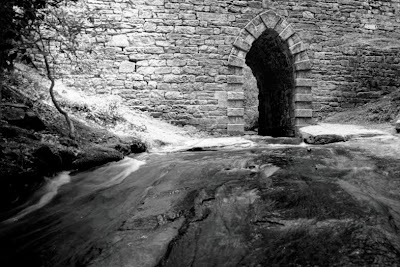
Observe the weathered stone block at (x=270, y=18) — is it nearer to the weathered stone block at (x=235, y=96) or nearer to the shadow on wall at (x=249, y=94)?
the weathered stone block at (x=235, y=96)

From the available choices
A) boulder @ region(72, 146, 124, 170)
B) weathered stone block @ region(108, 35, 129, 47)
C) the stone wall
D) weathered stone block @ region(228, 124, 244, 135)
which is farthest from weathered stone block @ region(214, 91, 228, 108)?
boulder @ region(72, 146, 124, 170)

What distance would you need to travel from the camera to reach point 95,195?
3.09 meters

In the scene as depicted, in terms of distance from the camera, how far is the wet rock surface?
5.79 feet

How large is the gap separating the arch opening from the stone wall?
1.09 feet

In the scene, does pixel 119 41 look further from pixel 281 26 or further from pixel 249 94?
pixel 249 94

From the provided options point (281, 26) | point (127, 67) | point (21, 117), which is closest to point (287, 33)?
point (281, 26)

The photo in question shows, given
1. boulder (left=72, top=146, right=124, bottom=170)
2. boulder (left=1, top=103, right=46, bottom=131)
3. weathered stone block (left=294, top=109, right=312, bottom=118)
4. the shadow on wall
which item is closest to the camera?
boulder (left=1, top=103, right=46, bottom=131)

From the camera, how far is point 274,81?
9.41 metres

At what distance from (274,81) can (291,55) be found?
4.77 ft

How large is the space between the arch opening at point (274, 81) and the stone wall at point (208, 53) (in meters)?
0.33

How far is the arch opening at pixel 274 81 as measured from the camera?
27.0 feet

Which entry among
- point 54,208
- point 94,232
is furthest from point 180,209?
point 54,208

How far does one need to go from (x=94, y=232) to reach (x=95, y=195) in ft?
3.03

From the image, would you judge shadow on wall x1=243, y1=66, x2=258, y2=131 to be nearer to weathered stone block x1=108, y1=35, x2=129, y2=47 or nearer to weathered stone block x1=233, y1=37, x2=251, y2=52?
weathered stone block x1=233, y1=37, x2=251, y2=52
